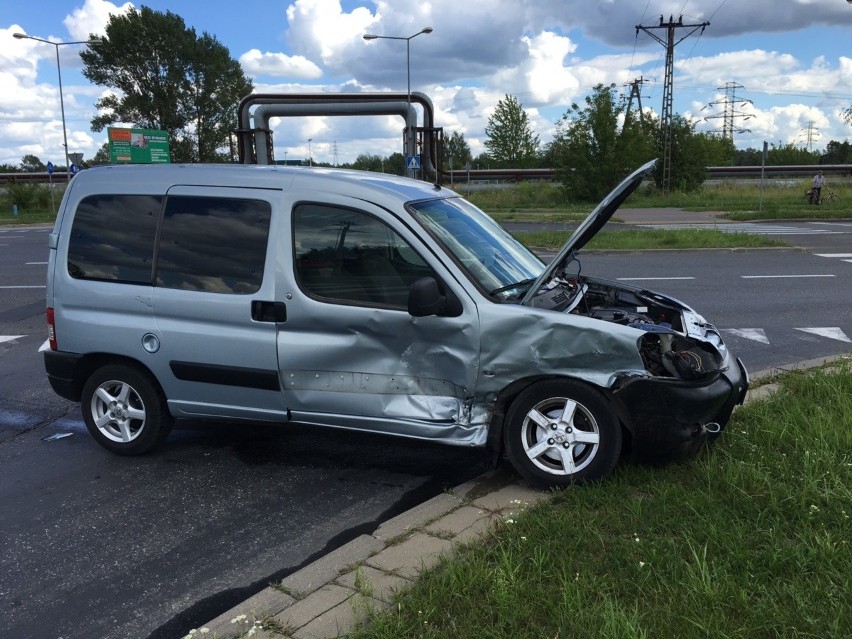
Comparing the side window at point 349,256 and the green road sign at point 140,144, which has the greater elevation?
the green road sign at point 140,144

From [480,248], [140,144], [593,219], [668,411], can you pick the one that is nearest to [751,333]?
[593,219]

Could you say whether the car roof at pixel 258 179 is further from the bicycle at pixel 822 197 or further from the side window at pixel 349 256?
the bicycle at pixel 822 197

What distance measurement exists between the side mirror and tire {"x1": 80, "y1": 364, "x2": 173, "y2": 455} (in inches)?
76.8

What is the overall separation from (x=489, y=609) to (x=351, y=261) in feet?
7.11

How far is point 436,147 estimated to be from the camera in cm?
1673

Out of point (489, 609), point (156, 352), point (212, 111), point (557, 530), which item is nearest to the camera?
point (489, 609)

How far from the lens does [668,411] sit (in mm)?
3783

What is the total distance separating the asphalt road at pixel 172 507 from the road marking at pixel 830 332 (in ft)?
2.67

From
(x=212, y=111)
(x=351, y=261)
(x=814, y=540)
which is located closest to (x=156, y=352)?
(x=351, y=261)

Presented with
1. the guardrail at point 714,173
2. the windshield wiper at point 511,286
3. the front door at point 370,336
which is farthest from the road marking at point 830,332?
the guardrail at point 714,173

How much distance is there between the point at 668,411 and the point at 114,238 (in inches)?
138

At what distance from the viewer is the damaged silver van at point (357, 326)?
390 centimetres

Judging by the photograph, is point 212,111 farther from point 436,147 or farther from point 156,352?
point 156,352

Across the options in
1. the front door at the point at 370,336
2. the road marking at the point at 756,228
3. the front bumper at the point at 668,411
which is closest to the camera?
the front bumper at the point at 668,411
